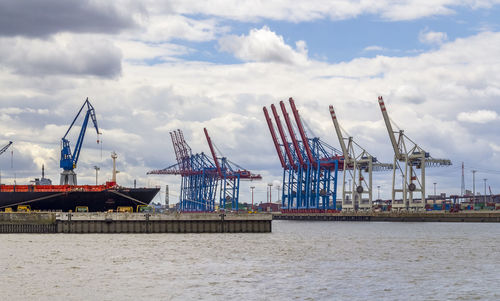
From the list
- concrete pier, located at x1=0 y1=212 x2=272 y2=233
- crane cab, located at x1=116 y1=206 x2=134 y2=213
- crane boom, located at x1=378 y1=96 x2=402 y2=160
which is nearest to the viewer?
concrete pier, located at x1=0 y1=212 x2=272 y2=233

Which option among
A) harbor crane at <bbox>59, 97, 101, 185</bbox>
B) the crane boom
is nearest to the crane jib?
harbor crane at <bbox>59, 97, 101, 185</bbox>

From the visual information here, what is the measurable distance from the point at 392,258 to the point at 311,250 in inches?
484

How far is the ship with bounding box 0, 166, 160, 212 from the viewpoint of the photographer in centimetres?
11669

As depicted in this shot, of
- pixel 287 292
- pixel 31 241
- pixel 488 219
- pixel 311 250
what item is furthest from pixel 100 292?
pixel 488 219

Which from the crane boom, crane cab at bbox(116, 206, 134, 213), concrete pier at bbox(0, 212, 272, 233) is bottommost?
concrete pier at bbox(0, 212, 272, 233)

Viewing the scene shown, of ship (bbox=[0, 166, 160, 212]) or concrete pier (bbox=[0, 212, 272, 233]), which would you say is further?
ship (bbox=[0, 166, 160, 212])

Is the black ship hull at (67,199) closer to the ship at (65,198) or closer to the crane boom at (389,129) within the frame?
the ship at (65,198)

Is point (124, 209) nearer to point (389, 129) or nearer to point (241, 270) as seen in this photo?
point (241, 270)

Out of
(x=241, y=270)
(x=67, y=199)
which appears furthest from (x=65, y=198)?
(x=241, y=270)

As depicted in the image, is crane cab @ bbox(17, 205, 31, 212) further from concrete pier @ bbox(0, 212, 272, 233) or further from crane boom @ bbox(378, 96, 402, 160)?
crane boom @ bbox(378, 96, 402, 160)

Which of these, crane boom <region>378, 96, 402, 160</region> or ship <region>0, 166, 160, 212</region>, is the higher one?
crane boom <region>378, 96, 402, 160</region>

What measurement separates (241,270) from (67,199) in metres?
65.1

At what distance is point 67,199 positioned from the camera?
118 meters

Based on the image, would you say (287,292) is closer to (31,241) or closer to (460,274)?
(460,274)
